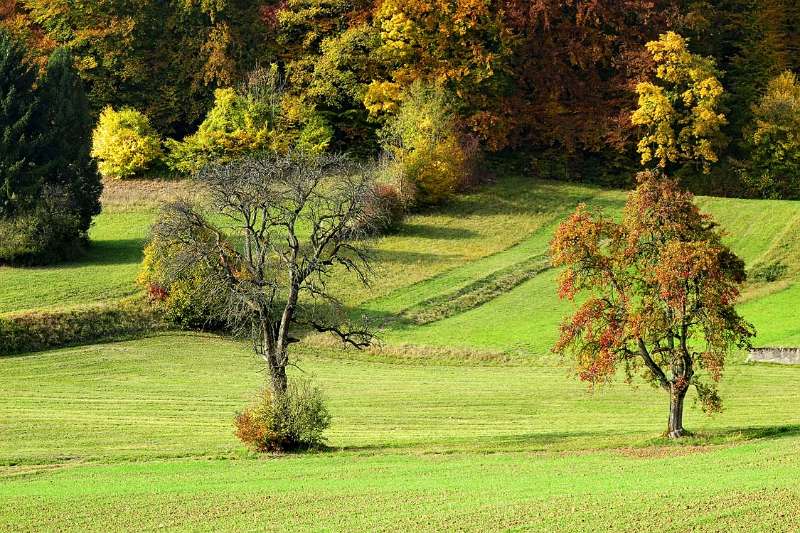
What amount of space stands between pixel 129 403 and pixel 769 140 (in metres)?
51.7

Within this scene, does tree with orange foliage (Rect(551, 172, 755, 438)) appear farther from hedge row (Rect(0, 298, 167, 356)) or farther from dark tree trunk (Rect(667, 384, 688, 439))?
hedge row (Rect(0, 298, 167, 356))

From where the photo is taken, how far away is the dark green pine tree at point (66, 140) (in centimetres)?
7506

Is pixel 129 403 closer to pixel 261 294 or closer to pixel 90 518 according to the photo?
pixel 261 294

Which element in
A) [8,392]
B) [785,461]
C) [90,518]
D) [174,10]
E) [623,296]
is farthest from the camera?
[174,10]

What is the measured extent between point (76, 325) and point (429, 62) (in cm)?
3509

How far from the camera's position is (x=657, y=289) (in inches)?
1612

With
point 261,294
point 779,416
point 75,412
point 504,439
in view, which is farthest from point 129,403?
point 779,416

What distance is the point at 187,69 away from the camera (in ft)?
307

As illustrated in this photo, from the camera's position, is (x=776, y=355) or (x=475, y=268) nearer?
(x=776, y=355)

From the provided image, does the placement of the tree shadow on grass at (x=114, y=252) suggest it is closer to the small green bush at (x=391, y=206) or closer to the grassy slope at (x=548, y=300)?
the small green bush at (x=391, y=206)

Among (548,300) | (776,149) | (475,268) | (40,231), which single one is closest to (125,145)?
(40,231)

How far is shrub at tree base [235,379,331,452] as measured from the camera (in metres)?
42.2

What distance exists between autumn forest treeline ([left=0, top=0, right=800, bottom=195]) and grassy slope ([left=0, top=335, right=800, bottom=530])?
31248 mm

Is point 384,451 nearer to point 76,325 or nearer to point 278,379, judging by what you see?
point 278,379
